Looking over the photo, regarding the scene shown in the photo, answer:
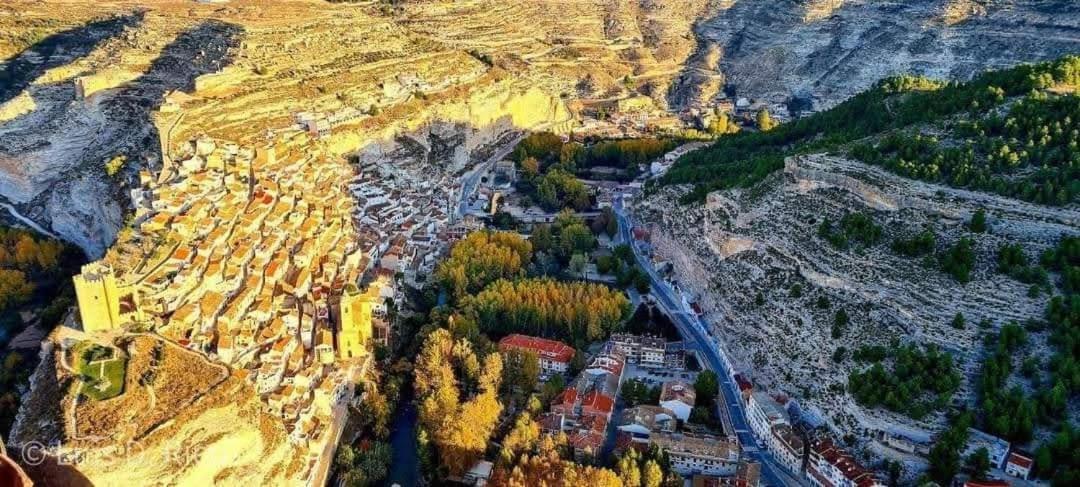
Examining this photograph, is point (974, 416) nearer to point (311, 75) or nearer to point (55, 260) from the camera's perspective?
point (55, 260)

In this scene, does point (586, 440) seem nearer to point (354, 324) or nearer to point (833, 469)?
point (833, 469)

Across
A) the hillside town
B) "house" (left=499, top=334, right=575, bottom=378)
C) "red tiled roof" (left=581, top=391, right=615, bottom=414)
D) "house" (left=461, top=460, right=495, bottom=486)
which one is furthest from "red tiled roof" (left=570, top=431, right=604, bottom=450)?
the hillside town

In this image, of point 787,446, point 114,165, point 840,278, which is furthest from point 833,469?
point 114,165

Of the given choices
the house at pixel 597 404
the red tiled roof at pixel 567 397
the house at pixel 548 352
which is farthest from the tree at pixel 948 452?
the house at pixel 548 352

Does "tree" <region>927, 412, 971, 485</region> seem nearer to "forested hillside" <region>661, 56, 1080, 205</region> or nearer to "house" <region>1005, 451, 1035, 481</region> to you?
"house" <region>1005, 451, 1035, 481</region>

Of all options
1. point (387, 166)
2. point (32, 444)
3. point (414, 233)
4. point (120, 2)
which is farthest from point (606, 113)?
point (32, 444)
